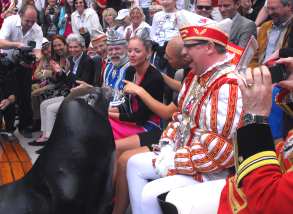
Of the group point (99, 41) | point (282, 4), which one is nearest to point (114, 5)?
point (99, 41)

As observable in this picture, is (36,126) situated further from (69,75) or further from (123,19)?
(123,19)

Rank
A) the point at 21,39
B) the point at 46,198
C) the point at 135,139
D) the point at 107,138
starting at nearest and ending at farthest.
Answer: the point at 46,198 < the point at 107,138 < the point at 135,139 < the point at 21,39

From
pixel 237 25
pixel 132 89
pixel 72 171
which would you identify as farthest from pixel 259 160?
pixel 237 25

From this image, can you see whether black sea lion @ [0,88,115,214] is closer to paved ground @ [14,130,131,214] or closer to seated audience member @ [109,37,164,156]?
seated audience member @ [109,37,164,156]

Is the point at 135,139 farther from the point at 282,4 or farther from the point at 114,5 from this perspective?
the point at 114,5

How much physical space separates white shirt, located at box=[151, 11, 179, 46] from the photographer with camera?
1.61 meters

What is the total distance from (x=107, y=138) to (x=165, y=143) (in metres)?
0.62

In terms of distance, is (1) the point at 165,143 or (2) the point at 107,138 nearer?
(2) the point at 107,138

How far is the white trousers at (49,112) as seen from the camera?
20.7 feet

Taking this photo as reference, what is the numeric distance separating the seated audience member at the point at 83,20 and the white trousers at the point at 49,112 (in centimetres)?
373

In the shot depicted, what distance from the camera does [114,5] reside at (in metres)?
11.4

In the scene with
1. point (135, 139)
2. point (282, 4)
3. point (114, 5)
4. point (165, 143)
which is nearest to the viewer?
point (165, 143)

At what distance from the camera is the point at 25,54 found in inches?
268

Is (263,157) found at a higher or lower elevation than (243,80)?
lower
